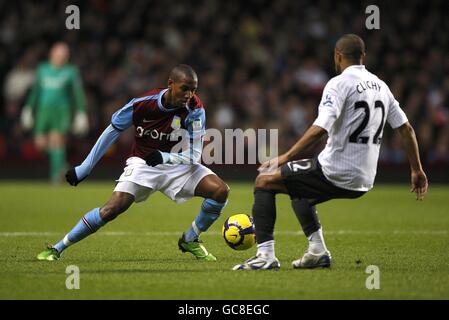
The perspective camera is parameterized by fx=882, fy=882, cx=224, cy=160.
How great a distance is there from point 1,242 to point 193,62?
11146 mm

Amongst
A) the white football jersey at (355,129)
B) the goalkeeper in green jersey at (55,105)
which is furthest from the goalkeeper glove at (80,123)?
the white football jersey at (355,129)

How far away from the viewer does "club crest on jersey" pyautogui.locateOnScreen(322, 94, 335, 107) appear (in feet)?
21.9

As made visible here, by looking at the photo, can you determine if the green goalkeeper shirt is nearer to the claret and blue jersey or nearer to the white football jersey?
the claret and blue jersey

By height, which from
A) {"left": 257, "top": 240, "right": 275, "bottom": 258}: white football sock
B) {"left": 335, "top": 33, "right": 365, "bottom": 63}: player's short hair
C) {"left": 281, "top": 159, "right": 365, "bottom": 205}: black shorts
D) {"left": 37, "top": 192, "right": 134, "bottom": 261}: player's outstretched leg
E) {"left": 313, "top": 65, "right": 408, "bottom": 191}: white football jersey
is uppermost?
{"left": 335, "top": 33, "right": 365, "bottom": 63}: player's short hair

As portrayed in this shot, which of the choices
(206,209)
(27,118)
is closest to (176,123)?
(206,209)

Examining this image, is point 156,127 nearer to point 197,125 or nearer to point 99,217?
point 197,125

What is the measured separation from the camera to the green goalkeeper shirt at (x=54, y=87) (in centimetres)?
1689

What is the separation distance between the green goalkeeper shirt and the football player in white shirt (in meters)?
10.2

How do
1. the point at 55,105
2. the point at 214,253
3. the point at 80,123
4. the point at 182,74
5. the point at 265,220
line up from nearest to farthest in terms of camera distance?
the point at 265,220 < the point at 182,74 < the point at 214,253 < the point at 80,123 < the point at 55,105

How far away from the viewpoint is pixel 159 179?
7844 millimetres

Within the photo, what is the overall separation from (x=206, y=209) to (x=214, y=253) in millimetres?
641

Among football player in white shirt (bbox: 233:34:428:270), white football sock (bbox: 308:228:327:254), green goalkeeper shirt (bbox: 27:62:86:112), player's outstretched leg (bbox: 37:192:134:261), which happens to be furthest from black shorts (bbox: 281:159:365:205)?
green goalkeeper shirt (bbox: 27:62:86:112)

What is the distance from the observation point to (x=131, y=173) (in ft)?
25.5
